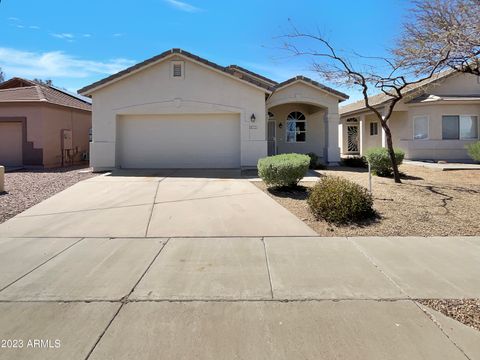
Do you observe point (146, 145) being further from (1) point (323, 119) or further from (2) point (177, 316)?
(2) point (177, 316)

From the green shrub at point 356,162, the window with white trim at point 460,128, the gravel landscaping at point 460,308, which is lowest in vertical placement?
the gravel landscaping at point 460,308

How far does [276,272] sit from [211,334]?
1.71 meters

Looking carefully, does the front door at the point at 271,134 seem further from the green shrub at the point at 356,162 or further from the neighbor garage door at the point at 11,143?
the neighbor garage door at the point at 11,143

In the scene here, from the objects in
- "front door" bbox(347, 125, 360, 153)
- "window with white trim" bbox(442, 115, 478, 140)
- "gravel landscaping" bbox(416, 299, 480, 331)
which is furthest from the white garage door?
"front door" bbox(347, 125, 360, 153)

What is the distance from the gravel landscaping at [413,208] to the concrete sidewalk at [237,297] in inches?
24.6

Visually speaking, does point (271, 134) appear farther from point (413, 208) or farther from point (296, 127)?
point (413, 208)

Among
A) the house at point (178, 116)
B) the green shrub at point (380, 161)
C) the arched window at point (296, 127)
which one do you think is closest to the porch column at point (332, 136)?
the arched window at point (296, 127)

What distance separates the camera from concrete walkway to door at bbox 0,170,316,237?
23.6 feet

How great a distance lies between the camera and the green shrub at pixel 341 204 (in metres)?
7.62

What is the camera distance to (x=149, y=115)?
53.2 ft

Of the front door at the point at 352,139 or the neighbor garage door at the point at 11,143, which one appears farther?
the front door at the point at 352,139

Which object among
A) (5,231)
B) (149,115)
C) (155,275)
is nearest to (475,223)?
(155,275)

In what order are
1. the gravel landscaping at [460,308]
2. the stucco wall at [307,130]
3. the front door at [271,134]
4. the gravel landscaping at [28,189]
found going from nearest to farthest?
the gravel landscaping at [460,308], the gravel landscaping at [28,189], the stucco wall at [307,130], the front door at [271,134]

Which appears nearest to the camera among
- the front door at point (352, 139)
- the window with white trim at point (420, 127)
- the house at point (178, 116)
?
the house at point (178, 116)
